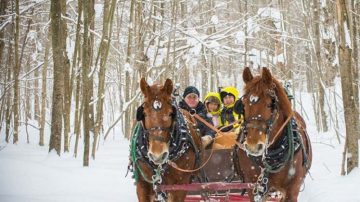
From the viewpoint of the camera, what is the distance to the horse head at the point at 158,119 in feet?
12.2

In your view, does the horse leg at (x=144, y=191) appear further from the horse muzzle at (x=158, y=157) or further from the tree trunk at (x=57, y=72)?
the tree trunk at (x=57, y=72)

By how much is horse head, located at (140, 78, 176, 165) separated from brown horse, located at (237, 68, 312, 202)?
78 centimetres

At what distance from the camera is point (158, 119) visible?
3902 mm

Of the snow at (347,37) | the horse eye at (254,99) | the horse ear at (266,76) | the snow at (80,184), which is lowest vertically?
the snow at (80,184)

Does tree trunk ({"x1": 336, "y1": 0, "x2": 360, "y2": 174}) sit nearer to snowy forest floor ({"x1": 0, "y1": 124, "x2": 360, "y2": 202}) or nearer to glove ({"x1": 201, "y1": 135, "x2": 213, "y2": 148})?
snowy forest floor ({"x1": 0, "y1": 124, "x2": 360, "y2": 202})

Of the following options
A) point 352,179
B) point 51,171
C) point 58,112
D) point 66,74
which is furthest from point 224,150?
point 66,74

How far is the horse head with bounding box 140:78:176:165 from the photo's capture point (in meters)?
3.72

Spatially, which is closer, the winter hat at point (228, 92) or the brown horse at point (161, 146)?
the brown horse at point (161, 146)

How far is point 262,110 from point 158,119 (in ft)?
3.41

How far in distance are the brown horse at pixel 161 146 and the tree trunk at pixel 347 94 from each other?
325cm

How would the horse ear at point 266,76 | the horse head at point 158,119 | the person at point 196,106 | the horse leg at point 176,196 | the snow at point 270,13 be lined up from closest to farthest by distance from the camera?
the horse head at point 158,119 < the horse ear at point 266,76 < the horse leg at point 176,196 < the person at point 196,106 < the snow at point 270,13

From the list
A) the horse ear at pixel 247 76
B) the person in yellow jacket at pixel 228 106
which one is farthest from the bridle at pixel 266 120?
the person in yellow jacket at pixel 228 106

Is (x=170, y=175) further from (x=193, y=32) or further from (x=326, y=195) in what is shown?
(x=193, y=32)

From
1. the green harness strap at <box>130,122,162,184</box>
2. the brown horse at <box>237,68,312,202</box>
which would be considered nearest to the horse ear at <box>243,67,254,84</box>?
the brown horse at <box>237,68,312,202</box>
